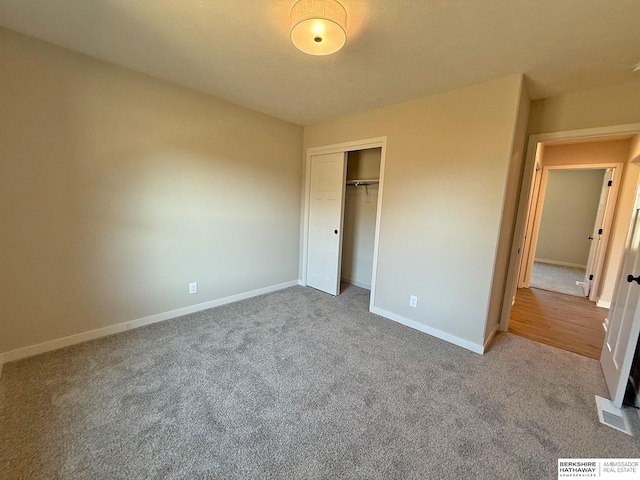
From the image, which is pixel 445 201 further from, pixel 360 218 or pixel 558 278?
pixel 558 278

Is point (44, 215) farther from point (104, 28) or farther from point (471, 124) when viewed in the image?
point (471, 124)

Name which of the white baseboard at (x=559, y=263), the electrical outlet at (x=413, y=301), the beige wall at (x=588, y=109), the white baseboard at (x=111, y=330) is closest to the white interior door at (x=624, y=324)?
the beige wall at (x=588, y=109)

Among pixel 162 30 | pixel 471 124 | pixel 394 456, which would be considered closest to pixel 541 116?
pixel 471 124

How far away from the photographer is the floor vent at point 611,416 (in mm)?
1635

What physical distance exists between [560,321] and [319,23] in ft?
13.7

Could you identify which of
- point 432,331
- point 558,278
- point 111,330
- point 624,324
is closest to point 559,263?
point 558,278

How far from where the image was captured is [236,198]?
3.22 meters

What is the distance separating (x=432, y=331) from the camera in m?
2.72

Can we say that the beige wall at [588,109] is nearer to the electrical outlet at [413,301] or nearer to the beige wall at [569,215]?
the electrical outlet at [413,301]

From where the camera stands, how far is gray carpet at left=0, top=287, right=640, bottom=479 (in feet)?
4.33

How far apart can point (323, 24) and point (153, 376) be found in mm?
2608

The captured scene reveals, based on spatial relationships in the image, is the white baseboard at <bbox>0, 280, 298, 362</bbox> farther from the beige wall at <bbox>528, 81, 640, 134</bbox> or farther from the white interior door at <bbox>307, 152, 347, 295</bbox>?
the beige wall at <bbox>528, 81, 640, 134</bbox>

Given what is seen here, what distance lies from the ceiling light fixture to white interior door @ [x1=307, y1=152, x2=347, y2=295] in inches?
78.5

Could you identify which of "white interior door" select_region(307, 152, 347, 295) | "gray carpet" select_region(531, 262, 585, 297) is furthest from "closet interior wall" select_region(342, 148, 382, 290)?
"gray carpet" select_region(531, 262, 585, 297)
